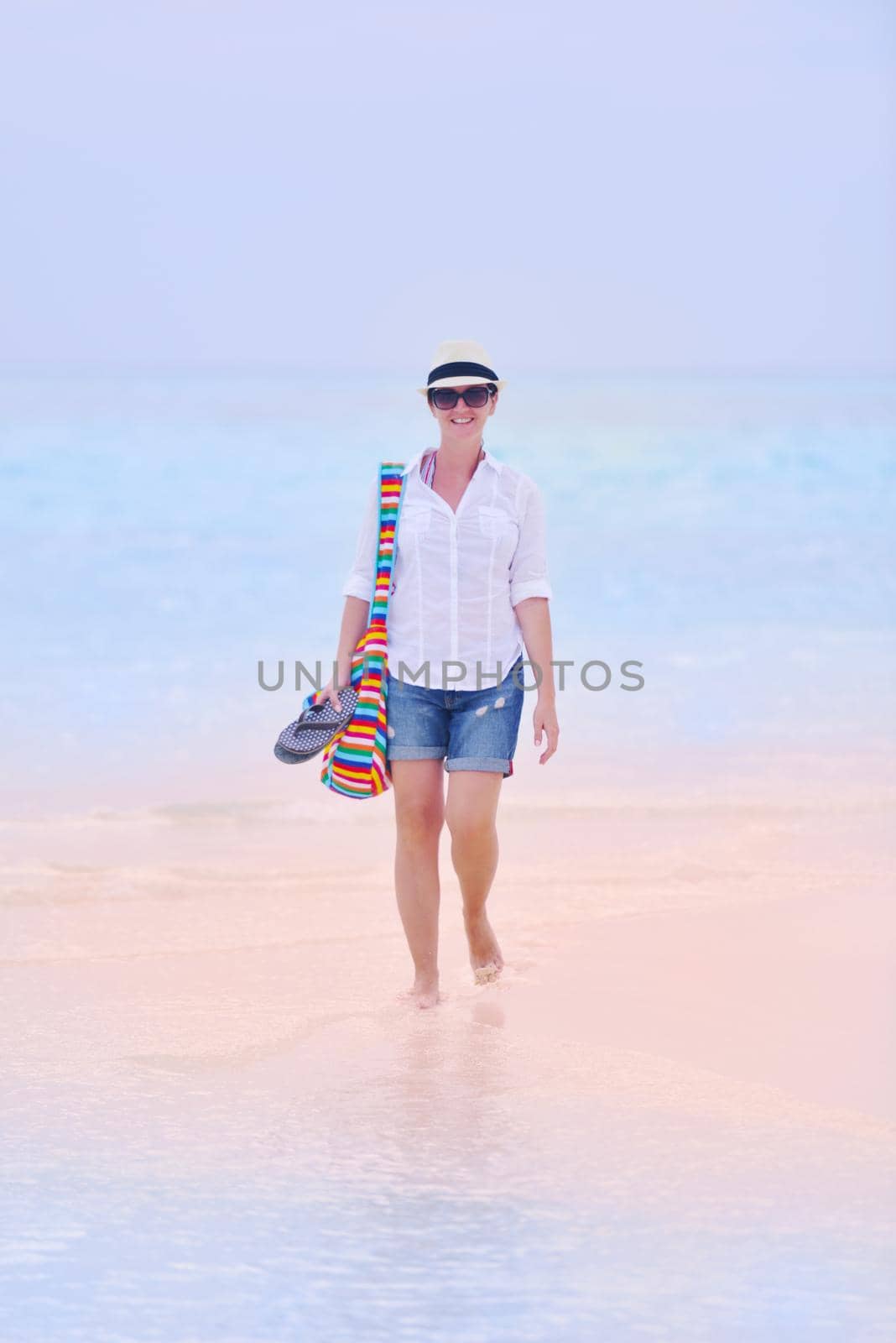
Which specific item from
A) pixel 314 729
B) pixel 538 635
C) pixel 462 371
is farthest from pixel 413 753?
pixel 462 371

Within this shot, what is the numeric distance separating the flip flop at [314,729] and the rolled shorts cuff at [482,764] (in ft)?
0.88

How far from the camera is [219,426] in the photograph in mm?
29297

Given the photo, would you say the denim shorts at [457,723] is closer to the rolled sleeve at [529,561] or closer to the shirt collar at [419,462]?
the rolled sleeve at [529,561]

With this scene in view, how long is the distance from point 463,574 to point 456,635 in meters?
0.14

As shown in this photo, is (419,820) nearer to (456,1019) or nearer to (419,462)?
(456,1019)

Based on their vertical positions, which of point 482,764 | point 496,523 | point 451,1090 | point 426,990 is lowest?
point 451,1090

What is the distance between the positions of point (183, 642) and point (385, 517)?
Result: 613cm

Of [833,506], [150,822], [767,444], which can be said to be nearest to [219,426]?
[767,444]

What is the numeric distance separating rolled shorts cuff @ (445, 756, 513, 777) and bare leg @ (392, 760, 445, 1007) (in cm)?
7

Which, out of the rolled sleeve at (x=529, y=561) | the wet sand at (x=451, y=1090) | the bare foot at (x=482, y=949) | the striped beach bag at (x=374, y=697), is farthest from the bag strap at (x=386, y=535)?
the wet sand at (x=451, y=1090)

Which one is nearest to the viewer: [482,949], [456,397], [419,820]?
[456,397]

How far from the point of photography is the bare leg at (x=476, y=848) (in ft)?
13.3

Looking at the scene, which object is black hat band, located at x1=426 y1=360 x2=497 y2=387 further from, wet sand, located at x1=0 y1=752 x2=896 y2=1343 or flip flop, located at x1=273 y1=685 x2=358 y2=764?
wet sand, located at x1=0 y1=752 x2=896 y2=1343

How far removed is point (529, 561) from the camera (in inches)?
161
